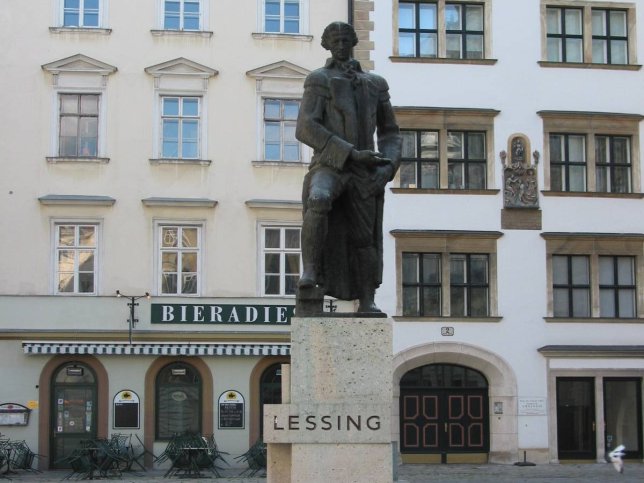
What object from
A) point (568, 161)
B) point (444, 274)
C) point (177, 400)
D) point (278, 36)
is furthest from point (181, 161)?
point (568, 161)

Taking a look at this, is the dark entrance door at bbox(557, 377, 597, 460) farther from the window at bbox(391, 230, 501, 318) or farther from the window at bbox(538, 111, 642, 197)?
the window at bbox(538, 111, 642, 197)

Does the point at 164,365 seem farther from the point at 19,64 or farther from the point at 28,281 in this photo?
the point at 19,64

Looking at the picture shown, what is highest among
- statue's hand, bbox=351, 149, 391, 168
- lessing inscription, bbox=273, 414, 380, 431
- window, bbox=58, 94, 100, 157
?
window, bbox=58, 94, 100, 157

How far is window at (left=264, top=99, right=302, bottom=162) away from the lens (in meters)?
26.5

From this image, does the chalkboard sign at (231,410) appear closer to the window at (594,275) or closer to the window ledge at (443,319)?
the window ledge at (443,319)

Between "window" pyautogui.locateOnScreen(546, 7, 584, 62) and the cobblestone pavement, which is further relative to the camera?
"window" pyautogui.locateOnScreen(546, 7, 584, 62)

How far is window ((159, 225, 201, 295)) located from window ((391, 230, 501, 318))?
4615 mm

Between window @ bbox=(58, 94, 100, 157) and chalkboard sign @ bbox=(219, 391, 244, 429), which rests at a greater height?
window @ bbox=(58, 94, 100, 157)

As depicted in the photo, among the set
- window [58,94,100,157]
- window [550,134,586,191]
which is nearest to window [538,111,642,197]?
window [550,134,586,191]

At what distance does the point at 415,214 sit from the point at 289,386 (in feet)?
59.7

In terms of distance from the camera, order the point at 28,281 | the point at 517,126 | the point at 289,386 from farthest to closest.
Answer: the point at 517,126 < the point at 28,281 < the point at 289,386

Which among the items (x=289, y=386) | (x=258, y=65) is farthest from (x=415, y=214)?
(x=289, y=386)

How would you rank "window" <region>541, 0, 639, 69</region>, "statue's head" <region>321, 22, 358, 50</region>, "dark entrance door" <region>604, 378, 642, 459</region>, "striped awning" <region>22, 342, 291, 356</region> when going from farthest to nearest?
1. "window" <region>541, 0, 639, 69</region>
2. "dark entrance door" <region>604, 378, 642, 459</region>
3. "striped awning" <region>22, 342, 291, 356</region>
4. "statue's head" <region>321, 22, 358, 50</region>

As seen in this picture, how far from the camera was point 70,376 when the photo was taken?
25594mm
